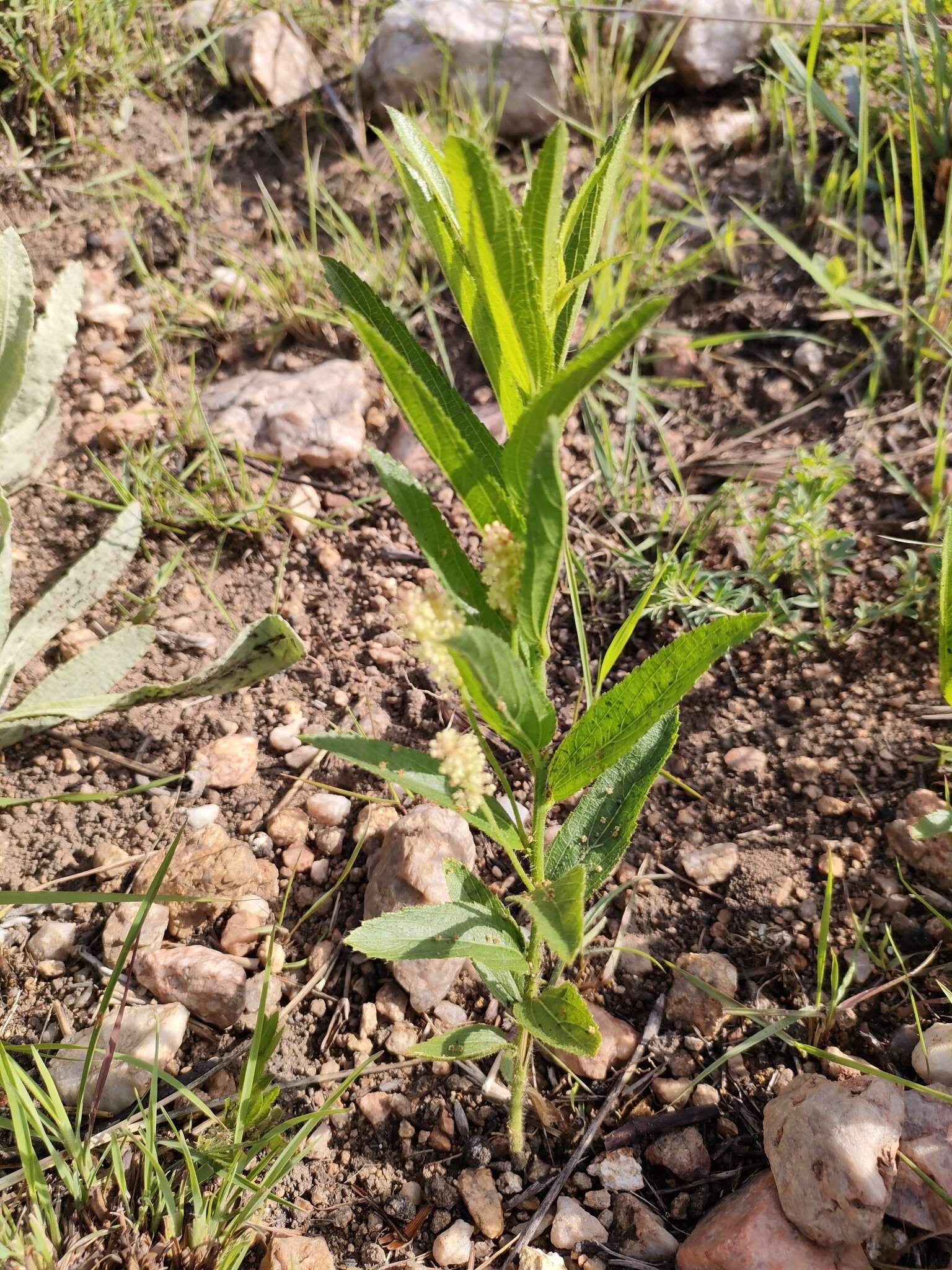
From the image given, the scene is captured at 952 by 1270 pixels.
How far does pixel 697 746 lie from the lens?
1.91 meters

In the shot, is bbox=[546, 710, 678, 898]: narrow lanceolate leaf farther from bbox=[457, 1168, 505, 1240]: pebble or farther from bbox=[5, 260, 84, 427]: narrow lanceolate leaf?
bbox=[5, 260, 84, 427]: narrow lanceolate leaf

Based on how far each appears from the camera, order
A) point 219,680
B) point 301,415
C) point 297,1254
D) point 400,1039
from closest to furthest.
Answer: point 297,1254, point 400,1039, point 219,680, point 301,415

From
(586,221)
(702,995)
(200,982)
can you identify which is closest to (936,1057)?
(702,995)

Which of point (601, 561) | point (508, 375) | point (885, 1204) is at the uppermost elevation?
point (508, 375)

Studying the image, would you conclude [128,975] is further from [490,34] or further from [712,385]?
[490,34]

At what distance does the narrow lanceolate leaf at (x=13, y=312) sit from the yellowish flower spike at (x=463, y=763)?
4.93 feet

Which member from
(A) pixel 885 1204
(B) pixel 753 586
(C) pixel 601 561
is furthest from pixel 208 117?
(A) pixel 885 1204

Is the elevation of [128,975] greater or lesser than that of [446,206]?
lesser

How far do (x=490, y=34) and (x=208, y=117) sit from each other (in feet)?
3.17

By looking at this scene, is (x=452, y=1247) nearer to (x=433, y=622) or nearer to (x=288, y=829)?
(x=288, y=829)

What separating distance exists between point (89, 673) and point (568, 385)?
1.42m

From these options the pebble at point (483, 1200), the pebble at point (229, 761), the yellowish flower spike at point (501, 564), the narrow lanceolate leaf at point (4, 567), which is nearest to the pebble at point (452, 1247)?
the pebble at point (483, 1200)

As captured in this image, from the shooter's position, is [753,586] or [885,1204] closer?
[885,1204]

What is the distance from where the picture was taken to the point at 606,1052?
155cm
